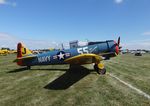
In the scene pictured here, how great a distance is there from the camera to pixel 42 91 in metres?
8.25

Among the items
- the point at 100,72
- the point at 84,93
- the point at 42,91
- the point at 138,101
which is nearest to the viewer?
the point at 138,101

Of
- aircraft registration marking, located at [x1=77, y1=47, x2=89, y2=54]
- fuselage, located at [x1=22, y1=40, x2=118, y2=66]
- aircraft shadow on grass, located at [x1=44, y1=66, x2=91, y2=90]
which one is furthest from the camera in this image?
aircraft registration marking, located at [x1=77, y1=47, x2=89, y2=54]

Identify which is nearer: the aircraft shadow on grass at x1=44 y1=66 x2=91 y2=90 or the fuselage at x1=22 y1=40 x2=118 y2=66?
the aircraft shadow on grass at x1=44 y1=66 x2=91 y2=90

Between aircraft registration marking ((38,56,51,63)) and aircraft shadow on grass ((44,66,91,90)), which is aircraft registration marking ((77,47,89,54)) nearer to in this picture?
aircraft shadow on grass ((44,66,91,90))

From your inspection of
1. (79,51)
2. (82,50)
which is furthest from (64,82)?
(82,50)

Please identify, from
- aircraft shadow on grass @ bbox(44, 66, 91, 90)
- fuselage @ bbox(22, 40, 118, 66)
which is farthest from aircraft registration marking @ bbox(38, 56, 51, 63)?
aircraft shadow on grass @ bbox(44, 66, 91, 90)

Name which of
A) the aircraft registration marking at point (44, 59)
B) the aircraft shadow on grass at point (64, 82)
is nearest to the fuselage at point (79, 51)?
the aircraft registration marking at point (44, 59)

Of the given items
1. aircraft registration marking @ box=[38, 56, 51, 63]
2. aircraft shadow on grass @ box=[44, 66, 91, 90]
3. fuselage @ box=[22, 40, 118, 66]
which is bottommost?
aircraft shadow on grass @ box=[44, 66, 91, 90]

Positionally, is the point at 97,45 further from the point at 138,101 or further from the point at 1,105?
the point at 1,105

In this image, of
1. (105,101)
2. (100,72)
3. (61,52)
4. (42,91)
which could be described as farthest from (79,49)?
(105,101)

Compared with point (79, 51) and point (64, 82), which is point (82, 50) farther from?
point (64, 82)

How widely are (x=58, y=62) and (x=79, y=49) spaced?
7.81 ft

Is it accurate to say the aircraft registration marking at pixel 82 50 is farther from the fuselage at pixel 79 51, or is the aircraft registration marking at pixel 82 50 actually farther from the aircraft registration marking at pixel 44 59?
the aircraft registration marking at pixel 44 59

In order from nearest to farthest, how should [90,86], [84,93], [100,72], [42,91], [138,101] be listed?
[138,101]
[84,93]
[42,91]
[90,86]
[100,72]
